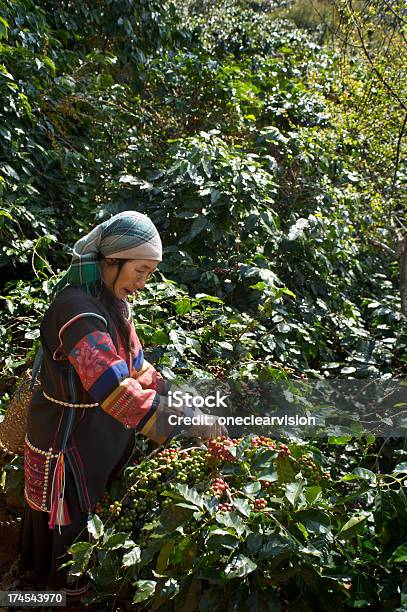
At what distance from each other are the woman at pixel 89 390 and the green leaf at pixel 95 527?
5.9 inches

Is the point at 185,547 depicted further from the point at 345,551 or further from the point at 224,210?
the point at 224,210

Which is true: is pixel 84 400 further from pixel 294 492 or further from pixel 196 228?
pixel 196 228

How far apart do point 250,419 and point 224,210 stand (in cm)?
174

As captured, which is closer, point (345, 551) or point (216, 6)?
point (345, 551)

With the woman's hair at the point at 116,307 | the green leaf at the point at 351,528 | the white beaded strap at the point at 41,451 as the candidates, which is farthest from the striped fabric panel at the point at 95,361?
the green leaf at the point at 351,528

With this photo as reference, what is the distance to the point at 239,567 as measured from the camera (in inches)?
55.1

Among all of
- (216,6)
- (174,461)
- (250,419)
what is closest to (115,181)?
(250,419)

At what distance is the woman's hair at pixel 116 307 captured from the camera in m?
1.80

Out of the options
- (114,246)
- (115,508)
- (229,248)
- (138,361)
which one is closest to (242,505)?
Result: (115,508)

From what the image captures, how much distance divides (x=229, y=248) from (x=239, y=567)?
2425mm

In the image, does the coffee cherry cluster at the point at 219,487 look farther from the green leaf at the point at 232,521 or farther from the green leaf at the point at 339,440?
the green leaf at the point at 339,440

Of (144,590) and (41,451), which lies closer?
(144,590)

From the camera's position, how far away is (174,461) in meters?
1.78

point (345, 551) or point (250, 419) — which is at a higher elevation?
point (250, 419)
